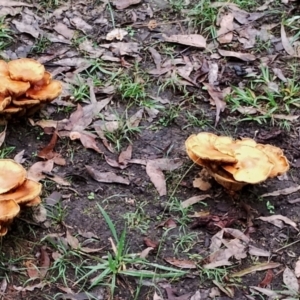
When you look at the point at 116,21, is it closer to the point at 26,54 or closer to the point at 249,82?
the point at 26,54

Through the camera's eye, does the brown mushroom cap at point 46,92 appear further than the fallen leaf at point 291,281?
Yes

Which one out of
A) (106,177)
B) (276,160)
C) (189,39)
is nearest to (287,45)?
(189,39)

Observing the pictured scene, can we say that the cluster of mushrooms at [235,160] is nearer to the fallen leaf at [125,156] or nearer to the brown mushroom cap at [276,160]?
the brown mushroom cap at [276,160]

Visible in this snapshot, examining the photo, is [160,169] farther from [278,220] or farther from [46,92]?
[46,92]

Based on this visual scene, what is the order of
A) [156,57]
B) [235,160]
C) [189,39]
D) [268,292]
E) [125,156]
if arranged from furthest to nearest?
[189,39], [156,57], [125,156], [235,160], [268,292]

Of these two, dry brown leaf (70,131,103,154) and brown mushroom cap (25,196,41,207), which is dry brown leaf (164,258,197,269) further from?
dry brown leaf (70,131,103,154)

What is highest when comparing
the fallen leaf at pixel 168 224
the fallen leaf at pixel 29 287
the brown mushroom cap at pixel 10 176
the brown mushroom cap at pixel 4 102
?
the brown mushroom cap at pixel 4 102

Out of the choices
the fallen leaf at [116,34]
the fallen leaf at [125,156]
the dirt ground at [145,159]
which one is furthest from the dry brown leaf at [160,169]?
the fallen leaf at [116,34]

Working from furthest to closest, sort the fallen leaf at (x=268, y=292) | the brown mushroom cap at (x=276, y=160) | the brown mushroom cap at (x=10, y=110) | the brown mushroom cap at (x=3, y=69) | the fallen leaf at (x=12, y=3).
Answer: the fallen leaf at (x=12, y=3) → the brown mushroom cap at (x=3, y=69) → the brown mushroom cap at (x=10, y=110) → the brown mushroom cap at (x=276, y=160) → the fallen leaf at (x=268, y=292)
